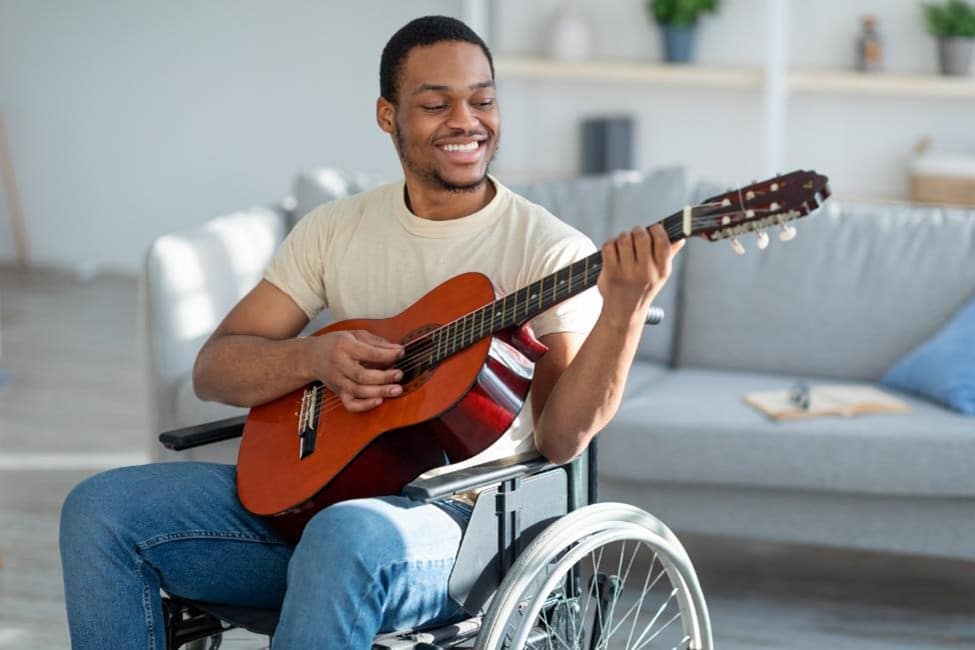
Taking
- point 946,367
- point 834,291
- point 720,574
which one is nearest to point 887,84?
point 834,291

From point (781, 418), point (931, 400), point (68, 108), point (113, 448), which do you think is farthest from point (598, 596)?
point (68, 108)

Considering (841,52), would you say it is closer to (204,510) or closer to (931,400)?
(931,400)

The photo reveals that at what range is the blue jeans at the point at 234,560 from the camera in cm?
175

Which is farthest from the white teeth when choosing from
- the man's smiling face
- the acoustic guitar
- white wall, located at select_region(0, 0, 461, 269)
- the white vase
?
white wall, located at select_region(0, 0, 461, 269)

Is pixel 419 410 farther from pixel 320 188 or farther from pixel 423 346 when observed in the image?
pixel 320 188

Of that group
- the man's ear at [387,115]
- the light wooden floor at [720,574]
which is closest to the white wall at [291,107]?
the light wooden floor at [720,574]

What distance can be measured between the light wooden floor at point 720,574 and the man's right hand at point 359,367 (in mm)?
932

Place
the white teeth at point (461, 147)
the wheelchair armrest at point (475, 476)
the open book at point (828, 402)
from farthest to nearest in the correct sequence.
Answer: the open book at point (828, 402) < the white teeth at point (461, 147) < the wheelchair armrest at point (475, 476)

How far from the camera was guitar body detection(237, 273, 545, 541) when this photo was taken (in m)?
1.84

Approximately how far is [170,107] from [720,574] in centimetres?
393

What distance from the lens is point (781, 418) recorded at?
2896 mm

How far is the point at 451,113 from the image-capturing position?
2.04 meters

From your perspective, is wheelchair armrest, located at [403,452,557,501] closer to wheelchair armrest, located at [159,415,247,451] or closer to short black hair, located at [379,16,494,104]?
wheelchair armrest, located at [159,415,247,451]

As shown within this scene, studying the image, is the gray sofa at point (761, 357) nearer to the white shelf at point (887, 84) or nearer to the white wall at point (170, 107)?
the white shelf at point (887, 84)
